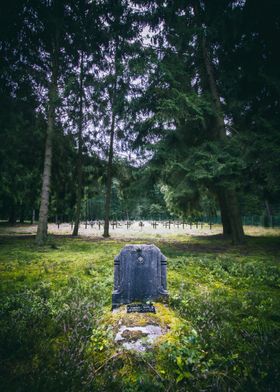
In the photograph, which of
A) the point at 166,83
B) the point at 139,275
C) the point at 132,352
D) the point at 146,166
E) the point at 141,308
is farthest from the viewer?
the point at 146,166

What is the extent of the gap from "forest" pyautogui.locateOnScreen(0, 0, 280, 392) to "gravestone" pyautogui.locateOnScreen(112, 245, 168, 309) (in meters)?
0.38

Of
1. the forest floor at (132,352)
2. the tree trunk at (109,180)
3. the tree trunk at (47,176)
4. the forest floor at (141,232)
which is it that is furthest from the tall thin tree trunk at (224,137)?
the tree trunk at (47,176)

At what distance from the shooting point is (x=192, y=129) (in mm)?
14234

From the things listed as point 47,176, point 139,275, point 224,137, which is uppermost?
point 224,137

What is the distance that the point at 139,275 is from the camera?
4594 mm

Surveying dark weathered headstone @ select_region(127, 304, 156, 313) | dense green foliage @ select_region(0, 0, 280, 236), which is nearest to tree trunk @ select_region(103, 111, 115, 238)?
dense green foliage @ select_region(0, 0, 280, 236)

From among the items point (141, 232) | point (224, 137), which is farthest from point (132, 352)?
point (141, 232)

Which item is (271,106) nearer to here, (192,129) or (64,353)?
(192,129)

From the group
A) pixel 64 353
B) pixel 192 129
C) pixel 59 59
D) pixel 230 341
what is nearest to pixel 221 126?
pixel 192 129

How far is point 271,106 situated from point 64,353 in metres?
12.5

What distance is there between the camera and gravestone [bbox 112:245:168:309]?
14.8 feet

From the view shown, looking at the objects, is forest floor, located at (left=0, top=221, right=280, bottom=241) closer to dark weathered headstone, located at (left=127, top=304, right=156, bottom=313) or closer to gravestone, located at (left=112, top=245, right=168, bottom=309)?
gravestone, located at (left=112, top=245, right=168, bottom=309)

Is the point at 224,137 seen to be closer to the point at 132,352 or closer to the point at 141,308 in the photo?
the point at 141,308

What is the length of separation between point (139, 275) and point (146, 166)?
8.33 meters
